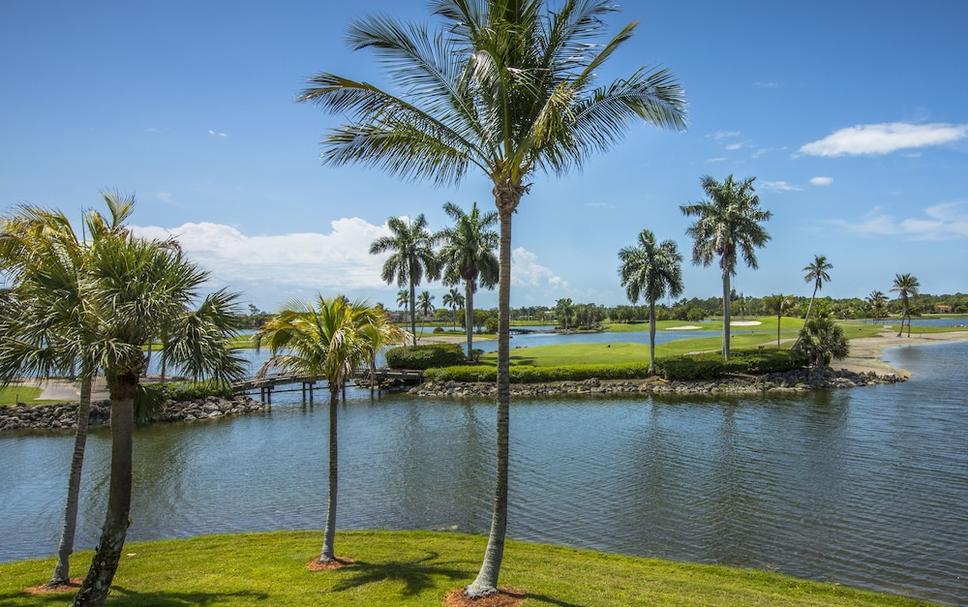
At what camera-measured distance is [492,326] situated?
460ft

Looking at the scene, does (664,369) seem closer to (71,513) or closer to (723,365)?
(723,365)

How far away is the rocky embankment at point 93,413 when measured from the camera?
3381 cm

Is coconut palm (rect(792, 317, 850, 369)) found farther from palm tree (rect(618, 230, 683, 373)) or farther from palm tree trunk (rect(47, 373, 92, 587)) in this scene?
palm tree trunk (rect(47, 373, 92, 587))

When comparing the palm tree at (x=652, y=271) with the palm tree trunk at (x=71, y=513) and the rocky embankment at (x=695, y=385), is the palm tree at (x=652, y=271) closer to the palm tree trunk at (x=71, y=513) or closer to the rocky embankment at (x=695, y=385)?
the rocky embankment at (x=695, y=385)

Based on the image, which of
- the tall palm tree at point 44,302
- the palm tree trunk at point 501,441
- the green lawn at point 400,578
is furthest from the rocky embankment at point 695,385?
the tall palm tree at point 44,302

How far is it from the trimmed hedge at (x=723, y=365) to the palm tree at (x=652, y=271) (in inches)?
83.7

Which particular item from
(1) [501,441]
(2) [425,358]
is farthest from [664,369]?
(1) [501,441]

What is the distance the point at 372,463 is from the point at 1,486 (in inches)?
552

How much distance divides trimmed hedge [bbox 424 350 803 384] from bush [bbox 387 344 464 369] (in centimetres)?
321

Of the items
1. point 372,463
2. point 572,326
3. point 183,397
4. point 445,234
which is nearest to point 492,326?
point 572,326

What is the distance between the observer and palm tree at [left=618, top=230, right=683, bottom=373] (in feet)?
154

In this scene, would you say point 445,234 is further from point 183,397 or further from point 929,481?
point 929,481

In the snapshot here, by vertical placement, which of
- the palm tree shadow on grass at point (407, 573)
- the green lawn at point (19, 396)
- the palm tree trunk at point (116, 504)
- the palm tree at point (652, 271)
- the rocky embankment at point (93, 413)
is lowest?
the rocky embankment at point (93, 413)

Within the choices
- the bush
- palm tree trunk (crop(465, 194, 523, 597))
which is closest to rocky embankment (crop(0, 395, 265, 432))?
the bush
